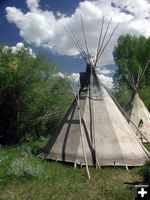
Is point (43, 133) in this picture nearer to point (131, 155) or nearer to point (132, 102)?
point (132, 102)

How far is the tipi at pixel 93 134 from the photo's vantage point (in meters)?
13.0

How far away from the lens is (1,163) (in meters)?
12.6

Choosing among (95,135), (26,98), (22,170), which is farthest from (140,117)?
(22,170)

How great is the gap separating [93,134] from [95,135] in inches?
3.0

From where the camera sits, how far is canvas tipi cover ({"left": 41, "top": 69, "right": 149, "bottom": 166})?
42.8 feet

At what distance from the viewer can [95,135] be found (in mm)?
13586

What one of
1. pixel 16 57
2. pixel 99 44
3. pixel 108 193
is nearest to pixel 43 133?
pixel 16 57

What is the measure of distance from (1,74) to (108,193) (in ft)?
34.6

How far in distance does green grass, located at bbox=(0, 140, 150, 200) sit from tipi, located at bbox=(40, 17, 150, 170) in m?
0.58

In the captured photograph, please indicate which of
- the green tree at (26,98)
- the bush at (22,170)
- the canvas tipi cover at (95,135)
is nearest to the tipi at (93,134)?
the canvas tipi cover at (95,135)

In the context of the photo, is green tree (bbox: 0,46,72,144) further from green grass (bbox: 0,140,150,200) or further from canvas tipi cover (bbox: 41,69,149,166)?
green grass (bbox: 0,140,150,200)

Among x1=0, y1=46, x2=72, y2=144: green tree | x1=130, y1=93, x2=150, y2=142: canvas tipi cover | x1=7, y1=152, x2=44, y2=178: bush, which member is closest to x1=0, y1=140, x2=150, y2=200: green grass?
x1=7, y1=152, x2=44, y2=178: bush

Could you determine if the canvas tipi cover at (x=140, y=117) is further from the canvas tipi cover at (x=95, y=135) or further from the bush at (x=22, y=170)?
the bush at (x=22, y=170)

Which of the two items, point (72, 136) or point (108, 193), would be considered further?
point (72, 136)
